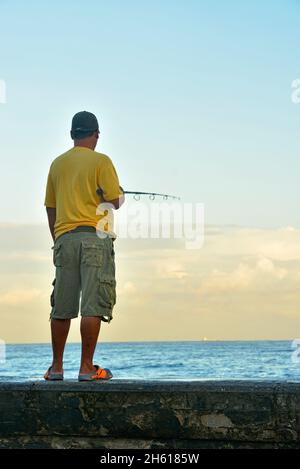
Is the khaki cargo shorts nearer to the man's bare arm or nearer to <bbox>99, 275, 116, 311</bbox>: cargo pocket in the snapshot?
<bbox>99, 275, 116, 311</bbox>: cargo pocket

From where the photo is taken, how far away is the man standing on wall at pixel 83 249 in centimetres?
455

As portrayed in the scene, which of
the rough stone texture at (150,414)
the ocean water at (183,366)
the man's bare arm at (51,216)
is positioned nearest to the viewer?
the rough stone texture at (150,414)

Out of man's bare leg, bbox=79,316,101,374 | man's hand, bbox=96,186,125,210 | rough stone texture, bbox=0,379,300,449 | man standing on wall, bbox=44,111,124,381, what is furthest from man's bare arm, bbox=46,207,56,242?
rough stone texture, bbox=0,379,300,449

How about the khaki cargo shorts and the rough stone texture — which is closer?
the rough stone texture

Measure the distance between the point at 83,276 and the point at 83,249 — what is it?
5.9 inches

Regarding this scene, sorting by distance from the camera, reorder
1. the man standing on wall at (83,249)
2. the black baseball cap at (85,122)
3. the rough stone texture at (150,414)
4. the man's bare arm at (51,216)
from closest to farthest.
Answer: the rough stone texture at (150,414) → the man standing on wall at (83,249) → the black baseball cap at (85,122) → the man's bare arm at (51,216)

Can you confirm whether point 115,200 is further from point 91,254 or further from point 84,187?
point 91,254

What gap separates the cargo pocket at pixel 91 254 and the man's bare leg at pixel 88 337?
12.0 inches

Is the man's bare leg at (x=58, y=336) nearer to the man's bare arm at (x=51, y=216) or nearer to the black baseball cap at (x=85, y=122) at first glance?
the man's bare arm at (x=51, y=216)

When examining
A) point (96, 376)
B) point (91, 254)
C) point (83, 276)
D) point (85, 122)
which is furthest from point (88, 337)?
point (85, 122)

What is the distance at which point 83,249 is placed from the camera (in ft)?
15.0

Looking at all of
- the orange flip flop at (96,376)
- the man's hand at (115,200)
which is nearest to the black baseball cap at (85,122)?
the man's hand at (115,200)

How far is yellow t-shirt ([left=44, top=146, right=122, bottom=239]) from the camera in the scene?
15.2ft

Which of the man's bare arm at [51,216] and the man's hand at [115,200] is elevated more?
the man's hand at [115,200]
